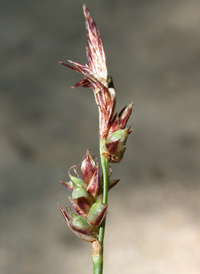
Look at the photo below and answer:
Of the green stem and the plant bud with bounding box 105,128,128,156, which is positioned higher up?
the plant bud with bounding box 105,128,128,156

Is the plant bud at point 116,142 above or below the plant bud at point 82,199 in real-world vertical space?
above

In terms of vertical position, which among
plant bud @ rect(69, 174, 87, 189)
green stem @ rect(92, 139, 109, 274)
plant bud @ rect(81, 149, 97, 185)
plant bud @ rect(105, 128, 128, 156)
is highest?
plant bud @ rect(105, 128, 128, 156)

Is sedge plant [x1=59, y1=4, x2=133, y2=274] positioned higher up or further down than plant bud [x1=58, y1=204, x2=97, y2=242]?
higher up

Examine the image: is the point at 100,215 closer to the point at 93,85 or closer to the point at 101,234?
the point at 101,234

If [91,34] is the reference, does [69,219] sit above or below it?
below

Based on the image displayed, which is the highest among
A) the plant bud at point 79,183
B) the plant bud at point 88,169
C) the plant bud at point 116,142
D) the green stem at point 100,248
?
A: the plant bud at point 116,142

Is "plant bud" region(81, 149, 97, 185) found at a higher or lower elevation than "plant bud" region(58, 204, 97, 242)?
higher

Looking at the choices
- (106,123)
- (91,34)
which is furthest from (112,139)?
(91,34)
